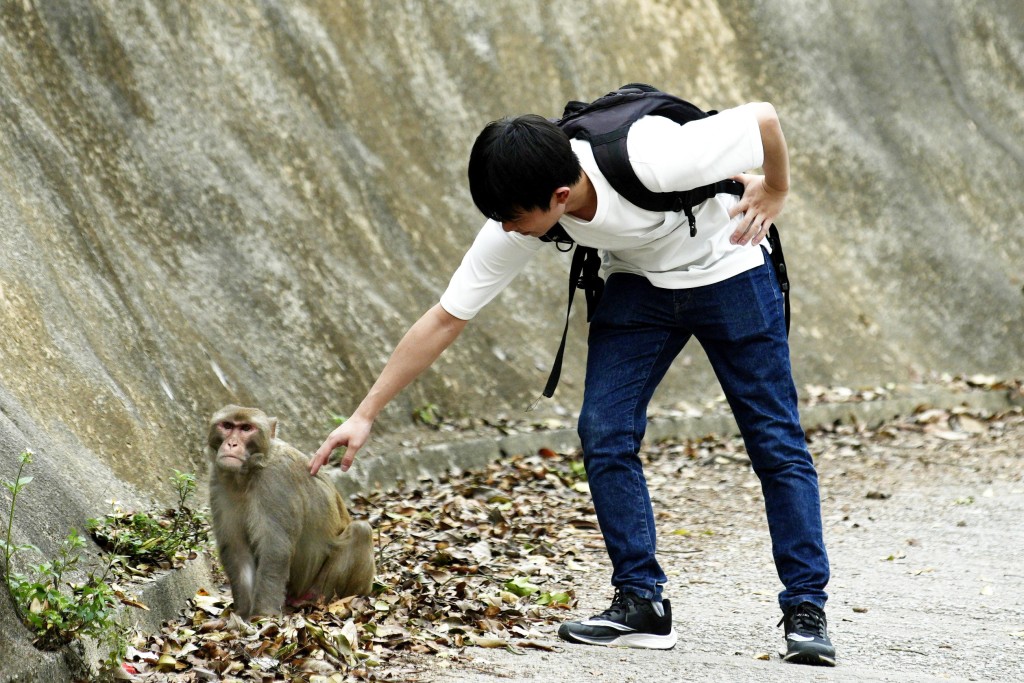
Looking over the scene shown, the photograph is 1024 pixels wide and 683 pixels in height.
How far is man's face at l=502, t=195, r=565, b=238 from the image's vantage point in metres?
3.43

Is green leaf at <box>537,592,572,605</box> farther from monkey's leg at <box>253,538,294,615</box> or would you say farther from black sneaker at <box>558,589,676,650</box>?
monkey's leg at <box>253,538,294,615</box>

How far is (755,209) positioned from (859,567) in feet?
7.79

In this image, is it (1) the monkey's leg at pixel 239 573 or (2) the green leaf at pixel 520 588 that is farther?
(2) the green leaf at pixel 520 588

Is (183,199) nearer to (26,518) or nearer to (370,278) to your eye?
(370,278)

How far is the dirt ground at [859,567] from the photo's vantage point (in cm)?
371

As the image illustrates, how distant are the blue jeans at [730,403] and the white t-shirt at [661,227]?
0.07 metres

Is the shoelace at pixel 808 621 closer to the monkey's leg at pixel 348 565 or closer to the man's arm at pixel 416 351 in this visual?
the man's arm at pixel 416 351

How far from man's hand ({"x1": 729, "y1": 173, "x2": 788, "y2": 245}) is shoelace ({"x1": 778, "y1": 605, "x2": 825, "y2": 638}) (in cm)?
117

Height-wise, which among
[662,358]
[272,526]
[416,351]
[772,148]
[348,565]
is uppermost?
[772,148]

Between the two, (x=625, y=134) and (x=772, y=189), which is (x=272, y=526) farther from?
(x=772, y=189)

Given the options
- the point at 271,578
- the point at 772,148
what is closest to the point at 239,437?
the point at 271,578

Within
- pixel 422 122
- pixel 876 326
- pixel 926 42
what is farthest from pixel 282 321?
pixel 926 42

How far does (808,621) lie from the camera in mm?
3781

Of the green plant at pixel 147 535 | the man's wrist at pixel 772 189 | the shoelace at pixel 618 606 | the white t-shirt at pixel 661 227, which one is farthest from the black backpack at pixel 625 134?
the green plant at pixel 147 535
